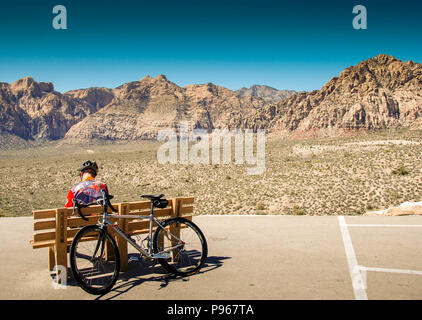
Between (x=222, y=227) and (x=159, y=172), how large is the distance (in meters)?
31.1

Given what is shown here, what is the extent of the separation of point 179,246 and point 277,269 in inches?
61.0

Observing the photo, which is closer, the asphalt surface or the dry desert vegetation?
the asphalt surface

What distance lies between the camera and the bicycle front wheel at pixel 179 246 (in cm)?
514

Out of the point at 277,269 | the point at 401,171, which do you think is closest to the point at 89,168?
the point at 277,269

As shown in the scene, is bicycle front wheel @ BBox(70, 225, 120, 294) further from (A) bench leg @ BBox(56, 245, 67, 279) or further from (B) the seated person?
(B) the seated person

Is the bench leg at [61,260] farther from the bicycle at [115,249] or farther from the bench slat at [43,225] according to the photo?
the bench slat at [43,225]

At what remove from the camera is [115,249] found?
4.68 meters

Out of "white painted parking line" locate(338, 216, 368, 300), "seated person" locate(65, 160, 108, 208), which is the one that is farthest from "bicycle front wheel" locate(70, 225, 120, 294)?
"white painted parking line" locate(338, 216, 368, 300)

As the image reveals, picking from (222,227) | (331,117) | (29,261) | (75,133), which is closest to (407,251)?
(222,227)

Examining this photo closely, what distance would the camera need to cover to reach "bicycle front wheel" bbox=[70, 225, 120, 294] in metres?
4.50

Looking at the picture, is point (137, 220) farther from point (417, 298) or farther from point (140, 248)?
point (417, 298)

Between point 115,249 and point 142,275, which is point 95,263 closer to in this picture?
point 142,275

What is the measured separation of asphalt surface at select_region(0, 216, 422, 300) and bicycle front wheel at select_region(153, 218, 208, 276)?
7.5 inches

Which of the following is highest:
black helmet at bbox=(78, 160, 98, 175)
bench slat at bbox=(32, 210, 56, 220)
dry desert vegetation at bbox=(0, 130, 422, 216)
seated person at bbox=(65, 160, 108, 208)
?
black helmet at bbox=(78, 160, 98, 175)
